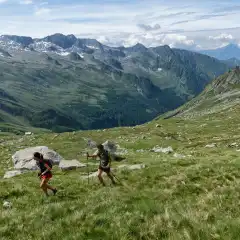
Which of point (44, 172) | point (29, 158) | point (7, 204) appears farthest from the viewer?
point (29, 158)

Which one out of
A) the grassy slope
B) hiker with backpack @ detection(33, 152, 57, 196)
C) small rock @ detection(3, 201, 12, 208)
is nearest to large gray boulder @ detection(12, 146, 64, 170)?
the grassy slope

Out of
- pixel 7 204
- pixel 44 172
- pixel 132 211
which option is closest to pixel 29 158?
pixel 44 172

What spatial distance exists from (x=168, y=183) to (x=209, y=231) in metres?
10.7

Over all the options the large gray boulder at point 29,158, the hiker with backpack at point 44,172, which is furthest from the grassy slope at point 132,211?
the large gray boulder at point 29,158

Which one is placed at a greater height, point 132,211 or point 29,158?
point 132,211

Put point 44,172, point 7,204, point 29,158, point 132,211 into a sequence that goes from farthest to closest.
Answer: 1. point 29,158
2. point 44,172
3. point 7,204
4. point 132,211

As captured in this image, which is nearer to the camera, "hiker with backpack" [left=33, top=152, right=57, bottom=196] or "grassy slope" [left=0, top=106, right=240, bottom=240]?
"grassy slope" [left=0, top=106, right=240, bottom=240]

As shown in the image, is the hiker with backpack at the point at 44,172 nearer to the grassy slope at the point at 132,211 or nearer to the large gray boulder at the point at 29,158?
the grassy slope at the point at 132,211

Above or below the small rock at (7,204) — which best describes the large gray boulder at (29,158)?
below

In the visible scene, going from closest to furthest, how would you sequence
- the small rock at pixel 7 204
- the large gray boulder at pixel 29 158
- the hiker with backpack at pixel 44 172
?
the small rock at pixel 7 204 < the hiker with backpack at pixel 44 172 < the large gray boulder at pixel 29 158

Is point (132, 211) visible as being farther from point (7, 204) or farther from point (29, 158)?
point (29, 158)

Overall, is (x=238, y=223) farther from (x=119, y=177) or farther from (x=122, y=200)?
(x=119, y=177)

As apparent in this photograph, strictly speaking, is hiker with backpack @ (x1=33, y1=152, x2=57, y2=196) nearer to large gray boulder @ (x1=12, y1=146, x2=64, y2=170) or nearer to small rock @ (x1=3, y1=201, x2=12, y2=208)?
small rock @ (x1=3, y1=201, x2=12, y2=208)

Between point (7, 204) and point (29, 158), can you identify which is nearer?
point (7, 204)
